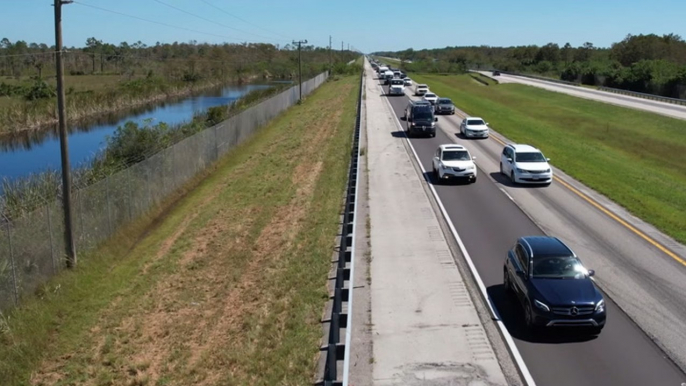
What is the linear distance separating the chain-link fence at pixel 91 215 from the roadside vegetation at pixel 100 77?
14.8ft

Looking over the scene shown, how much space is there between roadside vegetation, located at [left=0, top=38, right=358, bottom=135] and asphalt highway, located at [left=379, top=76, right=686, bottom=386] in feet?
44.0

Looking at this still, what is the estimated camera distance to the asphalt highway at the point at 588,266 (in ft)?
37.4

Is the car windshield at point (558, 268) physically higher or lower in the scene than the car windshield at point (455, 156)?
lower

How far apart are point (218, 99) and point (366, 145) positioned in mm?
60655

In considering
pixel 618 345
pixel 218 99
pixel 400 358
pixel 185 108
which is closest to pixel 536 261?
pixel 618 345

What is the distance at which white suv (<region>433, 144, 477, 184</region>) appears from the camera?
88.6 feet

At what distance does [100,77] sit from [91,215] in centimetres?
10250

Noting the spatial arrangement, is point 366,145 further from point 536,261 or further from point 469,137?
point 536,261

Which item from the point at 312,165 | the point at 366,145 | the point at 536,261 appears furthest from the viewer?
the point at 366,145

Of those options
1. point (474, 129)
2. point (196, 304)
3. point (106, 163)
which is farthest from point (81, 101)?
point (196, 304)

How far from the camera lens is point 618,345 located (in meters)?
12.2

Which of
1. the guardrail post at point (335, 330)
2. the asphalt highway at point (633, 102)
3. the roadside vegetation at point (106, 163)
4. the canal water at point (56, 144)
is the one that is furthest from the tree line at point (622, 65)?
the guardrail post at point (335, 330)

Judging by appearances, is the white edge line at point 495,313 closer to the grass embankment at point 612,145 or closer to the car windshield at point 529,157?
the car windshield at point 529,157

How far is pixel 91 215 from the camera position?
20.2m
